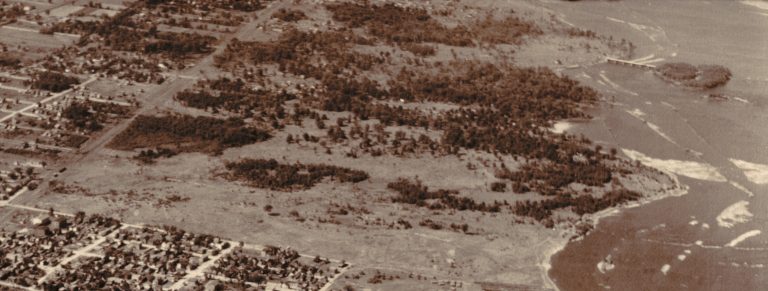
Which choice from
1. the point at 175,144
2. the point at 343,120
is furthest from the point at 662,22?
the point at 175,144

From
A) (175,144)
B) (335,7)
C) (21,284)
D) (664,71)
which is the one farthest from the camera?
(335,7)

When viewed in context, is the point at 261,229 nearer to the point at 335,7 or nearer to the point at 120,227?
the point at 120,227

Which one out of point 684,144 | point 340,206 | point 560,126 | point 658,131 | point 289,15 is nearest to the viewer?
point 340,206

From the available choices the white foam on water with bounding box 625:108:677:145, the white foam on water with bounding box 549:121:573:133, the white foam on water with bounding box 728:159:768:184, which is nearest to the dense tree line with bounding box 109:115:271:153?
the white foam on water with bounding box 549:121:573:133

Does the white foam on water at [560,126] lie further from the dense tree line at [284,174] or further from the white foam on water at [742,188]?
the dense tree line at [284,174]

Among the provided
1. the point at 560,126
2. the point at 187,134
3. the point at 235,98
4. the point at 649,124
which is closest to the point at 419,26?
the point at 560,126

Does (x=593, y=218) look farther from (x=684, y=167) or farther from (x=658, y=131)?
(x=658, y=131)

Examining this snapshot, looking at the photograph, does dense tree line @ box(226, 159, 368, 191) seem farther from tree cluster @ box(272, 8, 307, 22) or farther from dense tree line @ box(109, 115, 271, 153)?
tree cluster @ box(272, 8, 307, 22)

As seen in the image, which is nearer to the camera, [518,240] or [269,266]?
[269,266]
